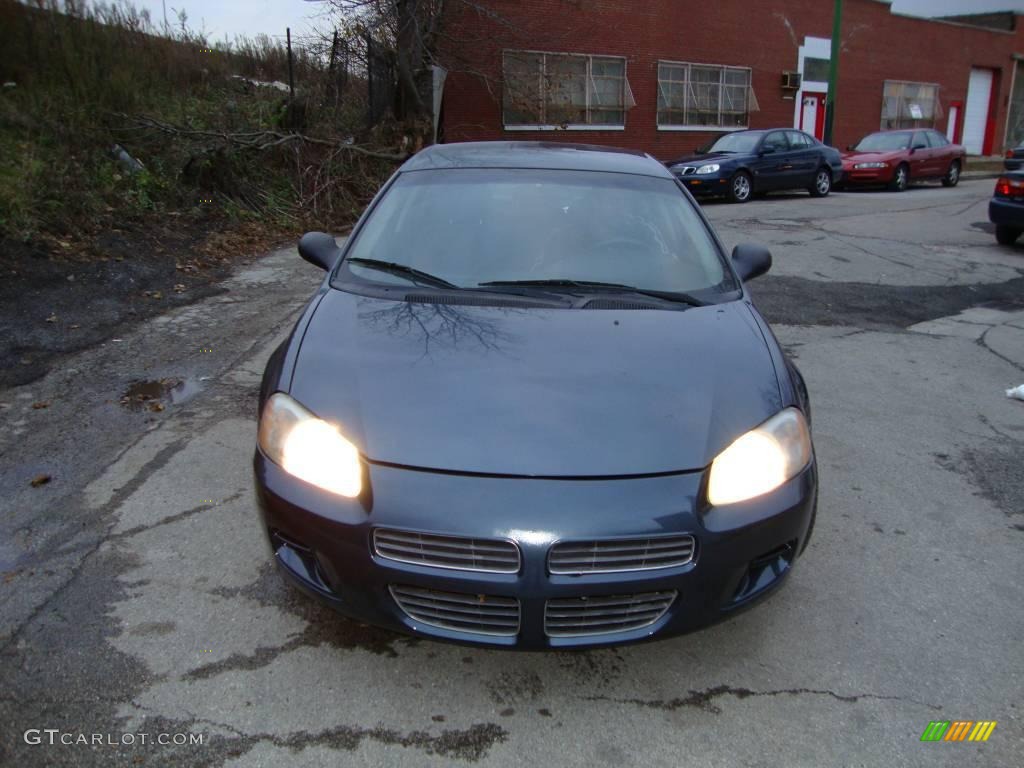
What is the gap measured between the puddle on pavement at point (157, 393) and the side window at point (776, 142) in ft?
48.4

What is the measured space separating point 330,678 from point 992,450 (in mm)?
3867

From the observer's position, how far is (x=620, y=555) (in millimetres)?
2172

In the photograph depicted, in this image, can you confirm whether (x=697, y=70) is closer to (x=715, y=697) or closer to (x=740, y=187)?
(x=740, y=187)

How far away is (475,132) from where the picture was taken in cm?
2028

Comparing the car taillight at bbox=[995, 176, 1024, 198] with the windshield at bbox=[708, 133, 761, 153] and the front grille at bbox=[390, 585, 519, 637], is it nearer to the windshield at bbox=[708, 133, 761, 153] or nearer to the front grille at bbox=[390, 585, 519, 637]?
the windshield at bbox=[708, 133, 761, 153]

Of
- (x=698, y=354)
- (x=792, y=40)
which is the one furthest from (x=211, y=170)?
(x=792, y=40)

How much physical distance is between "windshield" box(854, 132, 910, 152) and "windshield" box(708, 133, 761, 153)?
207 inches

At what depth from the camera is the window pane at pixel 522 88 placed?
1680cm

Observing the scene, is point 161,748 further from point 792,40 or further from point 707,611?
point 792,40

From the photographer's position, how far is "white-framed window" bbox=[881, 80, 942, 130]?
1206 inches

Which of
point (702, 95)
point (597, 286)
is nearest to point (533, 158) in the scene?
point (597, 286)

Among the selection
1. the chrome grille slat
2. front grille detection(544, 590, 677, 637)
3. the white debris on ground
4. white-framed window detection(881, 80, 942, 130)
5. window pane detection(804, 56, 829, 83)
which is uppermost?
window pane detection(804, 56, 829, 83)
